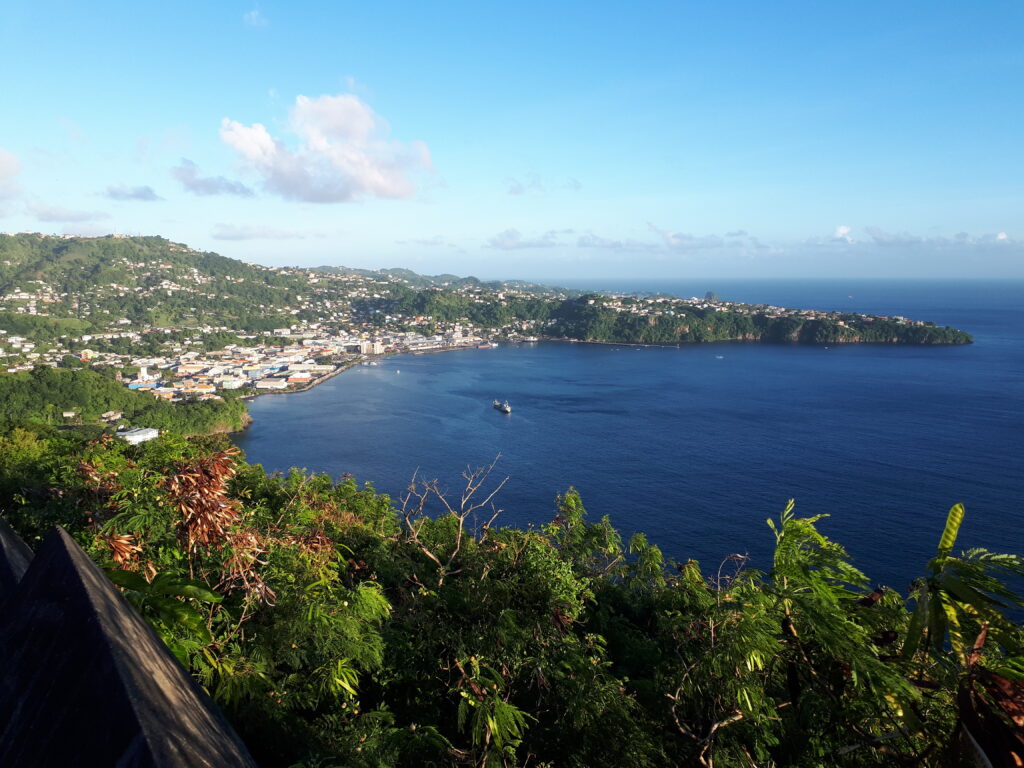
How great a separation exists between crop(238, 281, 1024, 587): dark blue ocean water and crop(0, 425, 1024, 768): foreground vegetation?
→ 1227 cm

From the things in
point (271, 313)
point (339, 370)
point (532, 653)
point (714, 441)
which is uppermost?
point (532, 653)

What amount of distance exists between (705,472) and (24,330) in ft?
197

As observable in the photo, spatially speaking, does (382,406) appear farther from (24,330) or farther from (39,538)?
(24,330)

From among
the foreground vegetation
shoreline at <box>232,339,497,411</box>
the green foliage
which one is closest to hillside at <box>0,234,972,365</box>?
shoreline at <box>232,339,497,411</box>

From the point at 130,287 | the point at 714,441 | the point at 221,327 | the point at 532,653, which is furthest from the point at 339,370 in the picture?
the point at 130,287

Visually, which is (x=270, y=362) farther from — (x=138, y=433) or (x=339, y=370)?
(x=138, y=433)

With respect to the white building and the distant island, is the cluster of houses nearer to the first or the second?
the distant island

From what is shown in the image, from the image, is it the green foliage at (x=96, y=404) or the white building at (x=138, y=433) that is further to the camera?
the green foliage at (x=96, y=404)

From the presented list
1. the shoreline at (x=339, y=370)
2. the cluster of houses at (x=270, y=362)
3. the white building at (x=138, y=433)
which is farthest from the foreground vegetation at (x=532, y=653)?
the cluster of houses at (x=270, y=362)

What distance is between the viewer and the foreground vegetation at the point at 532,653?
6.30 ft

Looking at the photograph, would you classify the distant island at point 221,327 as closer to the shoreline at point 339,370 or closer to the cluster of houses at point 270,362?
the cluster of houses at point 270,362

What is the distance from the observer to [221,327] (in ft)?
212

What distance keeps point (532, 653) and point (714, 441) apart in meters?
23.5

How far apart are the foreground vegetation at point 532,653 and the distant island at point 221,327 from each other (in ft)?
92.4
